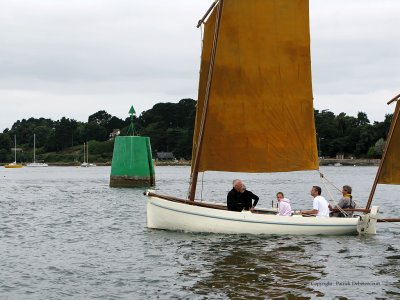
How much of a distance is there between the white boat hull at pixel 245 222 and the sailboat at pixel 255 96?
0.44m

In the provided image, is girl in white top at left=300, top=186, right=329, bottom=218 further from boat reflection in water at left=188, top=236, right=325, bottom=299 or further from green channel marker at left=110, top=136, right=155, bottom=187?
green channel marker at left=110, top=136, right=155, bottom=187

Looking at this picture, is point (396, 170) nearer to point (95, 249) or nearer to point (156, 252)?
point (156, 252)

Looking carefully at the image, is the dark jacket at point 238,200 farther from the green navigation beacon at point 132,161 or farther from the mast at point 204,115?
the green navigation beacon at point 132,161

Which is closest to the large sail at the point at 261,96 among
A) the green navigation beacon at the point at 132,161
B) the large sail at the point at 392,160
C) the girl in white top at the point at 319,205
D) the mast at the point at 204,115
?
the mast at the point at 204,115

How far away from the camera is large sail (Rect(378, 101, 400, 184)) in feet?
97.7

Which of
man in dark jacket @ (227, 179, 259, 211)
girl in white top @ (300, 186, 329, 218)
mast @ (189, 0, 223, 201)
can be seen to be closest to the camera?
man in dark jacket @ (227, 179, 259, 211)

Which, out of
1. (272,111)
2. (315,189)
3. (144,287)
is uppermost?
(272,111)

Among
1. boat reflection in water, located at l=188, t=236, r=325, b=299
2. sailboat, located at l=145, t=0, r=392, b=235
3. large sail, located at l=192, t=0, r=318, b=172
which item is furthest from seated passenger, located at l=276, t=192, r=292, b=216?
large sail, located at l=192, t=0, r=318, b=172

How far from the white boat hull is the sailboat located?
1.43ft

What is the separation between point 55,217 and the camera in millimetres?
42312

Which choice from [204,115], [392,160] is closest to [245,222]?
[204,115]

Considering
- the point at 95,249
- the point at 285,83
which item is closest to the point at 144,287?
the point at 95,249

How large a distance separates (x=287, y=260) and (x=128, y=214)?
21195 millimetres

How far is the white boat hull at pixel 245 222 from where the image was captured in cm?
2880
